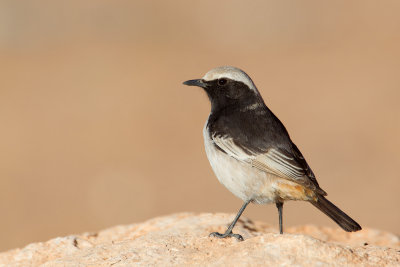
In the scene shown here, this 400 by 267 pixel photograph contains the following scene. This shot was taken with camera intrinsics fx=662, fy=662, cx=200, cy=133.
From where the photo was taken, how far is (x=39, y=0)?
114 feet

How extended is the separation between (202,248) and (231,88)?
2.08 m

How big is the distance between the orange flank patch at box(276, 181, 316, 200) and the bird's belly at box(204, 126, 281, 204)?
2.4 inches

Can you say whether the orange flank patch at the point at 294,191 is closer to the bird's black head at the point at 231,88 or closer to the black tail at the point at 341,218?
the black tail at the point at 341,218

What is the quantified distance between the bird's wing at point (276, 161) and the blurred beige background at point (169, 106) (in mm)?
8191

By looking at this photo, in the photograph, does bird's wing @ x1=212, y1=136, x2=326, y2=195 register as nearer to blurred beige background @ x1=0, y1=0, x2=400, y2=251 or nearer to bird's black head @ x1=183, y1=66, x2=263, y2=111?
bird's black head @ x1=183, y1=66, x2=263, y2=111

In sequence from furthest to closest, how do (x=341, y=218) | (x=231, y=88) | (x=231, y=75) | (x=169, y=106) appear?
(x=169, y=106) → (x=231, y=88) → (x=231, y=75) → (x=341, y=218)

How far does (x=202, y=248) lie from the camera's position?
640cm

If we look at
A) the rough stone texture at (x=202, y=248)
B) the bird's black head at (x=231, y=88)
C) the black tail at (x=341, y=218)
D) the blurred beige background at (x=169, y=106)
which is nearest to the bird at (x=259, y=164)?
the black tail at (x=341, y=218)

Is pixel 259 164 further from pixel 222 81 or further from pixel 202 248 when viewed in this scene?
pixel 222 81

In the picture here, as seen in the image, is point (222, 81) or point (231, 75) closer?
point (231, 75)

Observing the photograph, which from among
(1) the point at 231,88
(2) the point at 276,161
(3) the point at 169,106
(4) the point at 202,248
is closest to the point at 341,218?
(2) the point at 276,161

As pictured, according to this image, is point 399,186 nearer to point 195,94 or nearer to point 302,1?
point 195,94

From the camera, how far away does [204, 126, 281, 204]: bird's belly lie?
6852 mm

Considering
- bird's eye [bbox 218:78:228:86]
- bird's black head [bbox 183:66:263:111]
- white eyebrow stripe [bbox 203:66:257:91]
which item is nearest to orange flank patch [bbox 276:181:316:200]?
bird's black head [bbox 183:66:263:111]
